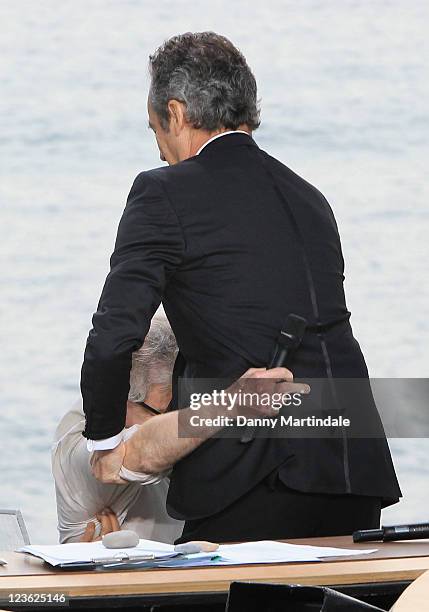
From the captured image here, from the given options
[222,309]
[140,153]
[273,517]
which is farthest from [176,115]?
[140,153]

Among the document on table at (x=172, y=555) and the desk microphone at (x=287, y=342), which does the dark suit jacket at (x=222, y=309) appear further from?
the document on table at (x=172, y=555)

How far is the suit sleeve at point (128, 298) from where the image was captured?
7.03 ft

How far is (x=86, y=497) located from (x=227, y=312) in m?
0.46

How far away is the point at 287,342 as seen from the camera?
7.13 ft

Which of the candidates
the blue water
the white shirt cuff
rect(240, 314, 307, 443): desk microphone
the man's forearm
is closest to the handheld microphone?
rect(240, 314, 307, 443): desk microphone

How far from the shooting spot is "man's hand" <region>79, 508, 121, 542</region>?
240 centimetres

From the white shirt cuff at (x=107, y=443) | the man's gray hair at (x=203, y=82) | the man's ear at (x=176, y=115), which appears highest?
the man's gray hair at (x=203, y=82)

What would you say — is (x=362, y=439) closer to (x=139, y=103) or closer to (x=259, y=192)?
(x=259, y=192)

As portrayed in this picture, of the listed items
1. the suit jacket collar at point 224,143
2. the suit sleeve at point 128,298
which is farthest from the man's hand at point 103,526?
the suit jacket collar at point 224,143

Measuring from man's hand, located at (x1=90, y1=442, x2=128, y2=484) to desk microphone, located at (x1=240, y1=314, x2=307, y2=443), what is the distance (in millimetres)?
208

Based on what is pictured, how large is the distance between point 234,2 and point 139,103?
945 mm

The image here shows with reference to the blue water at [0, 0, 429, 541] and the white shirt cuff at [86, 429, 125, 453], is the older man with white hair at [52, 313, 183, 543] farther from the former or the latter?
the blue water at [0, 0, 429, 541]

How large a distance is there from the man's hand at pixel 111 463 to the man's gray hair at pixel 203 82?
54cm

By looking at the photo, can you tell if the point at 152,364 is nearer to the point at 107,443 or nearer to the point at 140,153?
the point at 107,443
